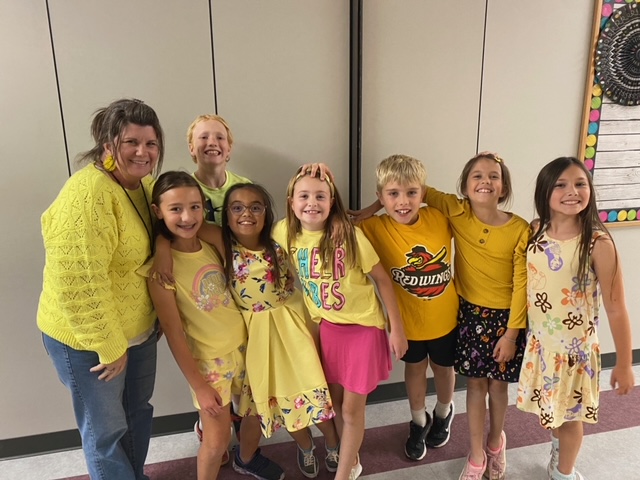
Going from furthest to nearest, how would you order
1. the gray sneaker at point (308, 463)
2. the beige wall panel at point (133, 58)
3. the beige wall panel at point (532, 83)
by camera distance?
the beige wall panel at point (532, 83)
the gray sneaker at point (308, 463)
the beige wall panel at point (133, 58)

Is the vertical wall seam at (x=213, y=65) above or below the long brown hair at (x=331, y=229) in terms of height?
above

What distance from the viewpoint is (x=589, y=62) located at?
89.1 inches

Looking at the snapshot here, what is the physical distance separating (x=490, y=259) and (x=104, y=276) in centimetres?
134

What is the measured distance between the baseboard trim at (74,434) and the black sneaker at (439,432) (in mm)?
364

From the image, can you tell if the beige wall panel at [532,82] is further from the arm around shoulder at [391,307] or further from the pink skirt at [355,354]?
the pink skirt at [355,354]

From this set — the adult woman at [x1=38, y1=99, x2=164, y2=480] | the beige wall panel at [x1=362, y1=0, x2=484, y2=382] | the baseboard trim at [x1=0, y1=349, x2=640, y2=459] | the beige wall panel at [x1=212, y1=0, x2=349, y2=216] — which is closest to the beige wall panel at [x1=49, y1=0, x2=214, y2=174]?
the beige wall panel at [x1=212, y1=0, x2=349, y2=216]

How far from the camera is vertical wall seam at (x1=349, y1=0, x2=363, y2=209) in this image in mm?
1966

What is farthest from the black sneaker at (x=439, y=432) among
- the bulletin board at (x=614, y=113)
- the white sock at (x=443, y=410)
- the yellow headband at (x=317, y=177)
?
the bulletin board at (x=614, y=113)

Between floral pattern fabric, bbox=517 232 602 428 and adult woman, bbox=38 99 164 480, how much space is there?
138 cm

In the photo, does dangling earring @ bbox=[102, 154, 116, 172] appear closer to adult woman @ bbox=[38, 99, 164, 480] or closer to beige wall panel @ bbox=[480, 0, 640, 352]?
adult woman @ bbox=[38, 99, 164, 480]

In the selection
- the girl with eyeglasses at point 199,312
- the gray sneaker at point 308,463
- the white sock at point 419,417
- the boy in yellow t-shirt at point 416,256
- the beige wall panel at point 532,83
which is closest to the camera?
the girl with eyeglasses at point 199,312

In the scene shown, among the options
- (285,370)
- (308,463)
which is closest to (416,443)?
(308,463)

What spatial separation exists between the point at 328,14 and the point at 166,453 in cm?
213

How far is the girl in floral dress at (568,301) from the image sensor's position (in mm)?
1532
